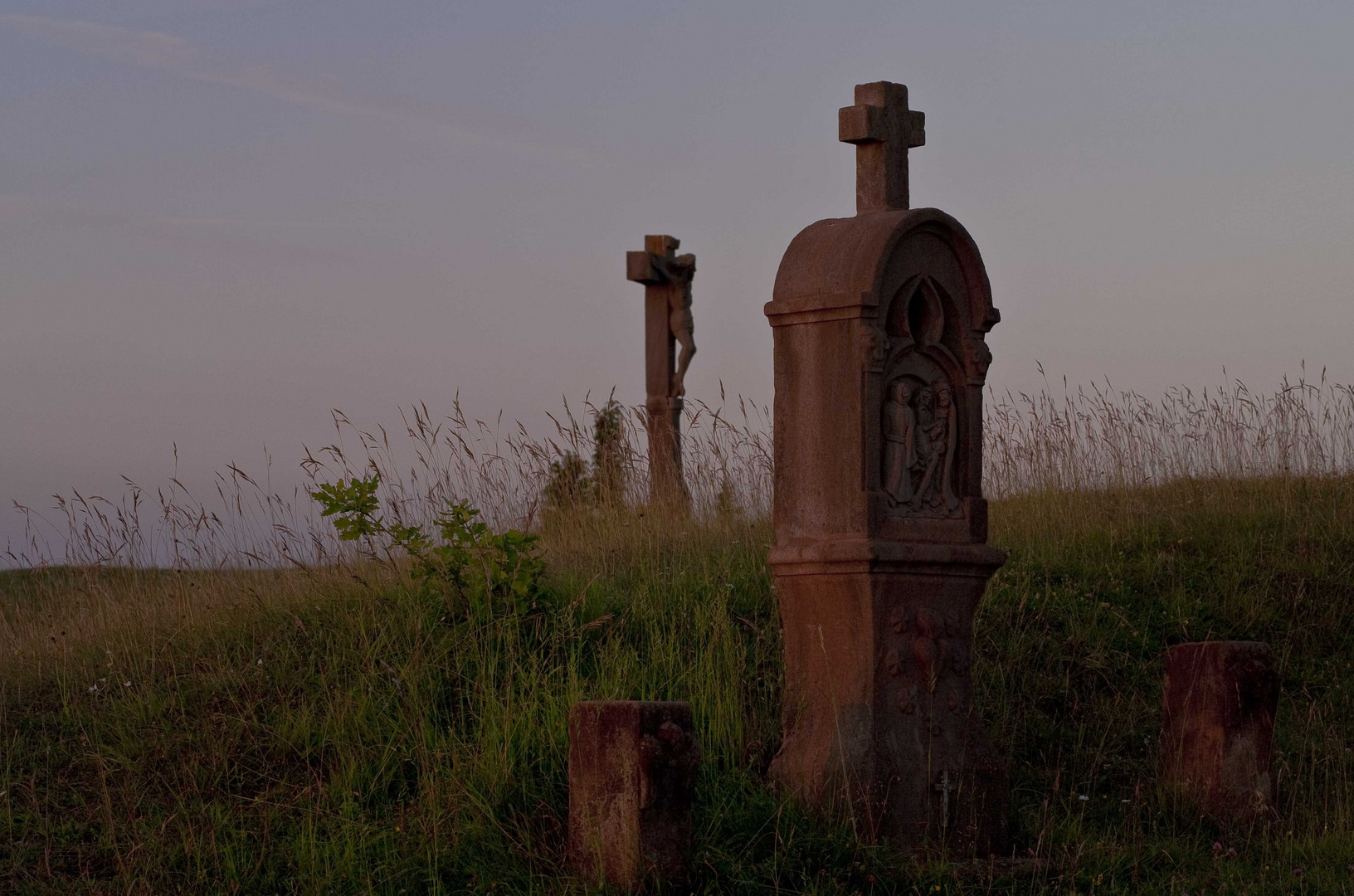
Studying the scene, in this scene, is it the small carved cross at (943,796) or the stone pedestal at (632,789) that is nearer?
the stone pedestal at (632,789)

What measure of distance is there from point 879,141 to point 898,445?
4.61ft

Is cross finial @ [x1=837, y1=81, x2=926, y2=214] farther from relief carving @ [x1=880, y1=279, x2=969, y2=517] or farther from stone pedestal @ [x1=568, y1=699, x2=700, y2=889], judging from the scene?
stone pedestal @ [x1=568, y1=699, x2=700, y2=889]

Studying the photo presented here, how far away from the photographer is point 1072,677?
7.39 metres

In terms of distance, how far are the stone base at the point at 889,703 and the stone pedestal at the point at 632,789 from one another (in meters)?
0.88

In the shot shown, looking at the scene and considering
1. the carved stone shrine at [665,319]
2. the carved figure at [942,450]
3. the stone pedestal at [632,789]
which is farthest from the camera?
the carved stone shrine at [665,319]

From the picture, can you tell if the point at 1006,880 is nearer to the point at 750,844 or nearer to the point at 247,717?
the point at 750,844

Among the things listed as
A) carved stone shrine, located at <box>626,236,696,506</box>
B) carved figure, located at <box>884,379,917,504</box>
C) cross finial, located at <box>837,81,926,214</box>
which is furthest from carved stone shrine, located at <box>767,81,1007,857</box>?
carved stone shrine, located at <box>626,236,696,506</box>

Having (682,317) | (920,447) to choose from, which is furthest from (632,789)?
(682,317)

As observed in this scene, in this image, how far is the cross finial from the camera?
606 cm

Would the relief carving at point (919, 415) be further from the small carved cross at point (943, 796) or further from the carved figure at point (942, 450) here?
the small carved cross at point (943, 796)

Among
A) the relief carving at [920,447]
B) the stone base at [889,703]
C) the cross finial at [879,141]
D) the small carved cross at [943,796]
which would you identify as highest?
the cross finial at [879,141]

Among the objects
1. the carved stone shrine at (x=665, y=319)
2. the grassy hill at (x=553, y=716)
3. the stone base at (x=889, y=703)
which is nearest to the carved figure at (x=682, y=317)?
the carved stone shrine at (x=665, y=319)

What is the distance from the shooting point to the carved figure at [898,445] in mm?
5645

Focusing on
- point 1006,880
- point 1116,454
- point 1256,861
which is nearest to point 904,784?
point 1006,880
